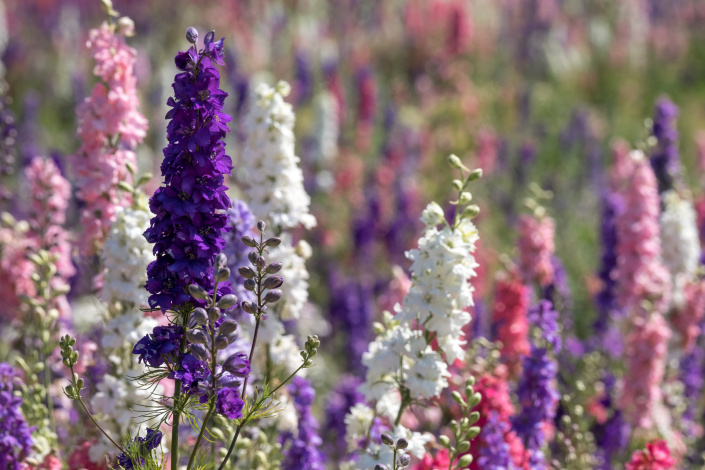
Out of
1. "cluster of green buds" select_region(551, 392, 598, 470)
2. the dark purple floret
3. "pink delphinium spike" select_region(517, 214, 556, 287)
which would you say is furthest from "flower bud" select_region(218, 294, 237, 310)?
"pink delphinium spike" select_region(517, 214, 556, 287)

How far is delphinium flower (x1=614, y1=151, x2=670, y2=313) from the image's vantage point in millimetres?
6332

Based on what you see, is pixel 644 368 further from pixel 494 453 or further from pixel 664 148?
pixel 494 453

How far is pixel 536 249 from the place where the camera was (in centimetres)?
626

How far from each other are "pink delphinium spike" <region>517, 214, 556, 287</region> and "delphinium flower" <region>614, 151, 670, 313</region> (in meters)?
0.64

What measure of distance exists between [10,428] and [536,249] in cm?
400

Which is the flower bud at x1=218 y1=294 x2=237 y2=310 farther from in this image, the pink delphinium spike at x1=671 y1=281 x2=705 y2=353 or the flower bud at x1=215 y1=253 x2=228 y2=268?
the pink delphinium spike at x1=671 y1=281 x2=705 y2=353

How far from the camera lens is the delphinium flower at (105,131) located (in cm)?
433

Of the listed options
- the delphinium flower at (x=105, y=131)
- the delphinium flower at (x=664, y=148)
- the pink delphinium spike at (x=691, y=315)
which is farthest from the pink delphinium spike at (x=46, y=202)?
the delphinium flower at (x=664, y=148)

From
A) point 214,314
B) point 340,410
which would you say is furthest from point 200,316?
point 340,410

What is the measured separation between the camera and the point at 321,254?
10.0m

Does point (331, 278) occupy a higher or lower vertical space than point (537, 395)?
higher

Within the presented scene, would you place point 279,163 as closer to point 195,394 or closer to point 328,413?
point 195,394

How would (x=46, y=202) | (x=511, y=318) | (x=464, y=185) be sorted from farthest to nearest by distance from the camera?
(x=511, y=318) < (x=46, y=202) < (x=464, y=185)

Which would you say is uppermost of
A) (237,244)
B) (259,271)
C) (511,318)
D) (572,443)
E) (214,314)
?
(511,318)
